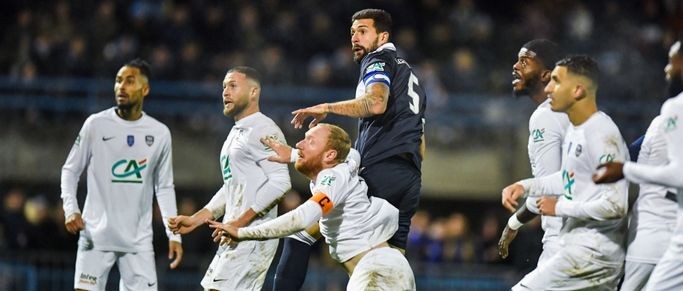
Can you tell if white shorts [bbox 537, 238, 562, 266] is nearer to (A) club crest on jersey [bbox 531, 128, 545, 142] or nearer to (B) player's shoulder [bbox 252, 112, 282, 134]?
(A) club crest on jersey [bbox 531, 128, 545, 142]

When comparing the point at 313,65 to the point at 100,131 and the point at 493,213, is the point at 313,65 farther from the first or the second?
the point at 100,131

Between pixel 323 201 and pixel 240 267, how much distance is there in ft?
4.16

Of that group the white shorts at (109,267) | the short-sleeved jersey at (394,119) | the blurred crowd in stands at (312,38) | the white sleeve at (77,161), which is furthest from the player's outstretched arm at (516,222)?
the blurred crowd in stands at (312,38)

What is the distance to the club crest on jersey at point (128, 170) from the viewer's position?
9.52m

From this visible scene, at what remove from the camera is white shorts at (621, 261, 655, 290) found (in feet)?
23.7

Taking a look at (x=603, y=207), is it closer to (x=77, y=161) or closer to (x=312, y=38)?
(x=77, y=161)

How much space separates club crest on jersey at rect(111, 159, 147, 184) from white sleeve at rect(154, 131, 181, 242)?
16 centimetres

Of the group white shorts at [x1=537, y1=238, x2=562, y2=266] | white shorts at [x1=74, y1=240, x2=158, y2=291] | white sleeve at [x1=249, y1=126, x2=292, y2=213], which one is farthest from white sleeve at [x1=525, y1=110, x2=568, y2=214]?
white shorts at [x1=74, y1=240, x2=158, y2=291]

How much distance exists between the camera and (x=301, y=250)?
8516 mm

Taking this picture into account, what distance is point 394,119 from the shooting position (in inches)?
332

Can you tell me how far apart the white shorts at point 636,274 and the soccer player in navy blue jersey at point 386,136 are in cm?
171

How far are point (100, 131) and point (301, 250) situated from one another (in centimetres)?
217

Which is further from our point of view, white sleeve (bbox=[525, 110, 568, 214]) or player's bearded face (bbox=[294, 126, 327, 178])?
white sleeve (bbox=[525, 110, 568, 214])

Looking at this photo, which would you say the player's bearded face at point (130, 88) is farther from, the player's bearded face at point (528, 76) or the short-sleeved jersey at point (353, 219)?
the player's bearded face at point (528, 76)
